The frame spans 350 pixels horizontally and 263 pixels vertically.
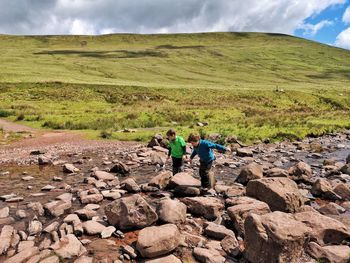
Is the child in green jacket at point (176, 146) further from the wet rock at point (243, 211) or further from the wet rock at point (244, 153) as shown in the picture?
the wet rock at point (244, 153)

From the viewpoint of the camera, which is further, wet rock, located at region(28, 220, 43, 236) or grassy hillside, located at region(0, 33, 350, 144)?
grassy hillside, located at region(0, 33, 350, 144)

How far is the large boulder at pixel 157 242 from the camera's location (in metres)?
10.4

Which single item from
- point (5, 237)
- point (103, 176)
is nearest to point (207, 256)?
point (5, 237)

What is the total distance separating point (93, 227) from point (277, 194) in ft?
21.2

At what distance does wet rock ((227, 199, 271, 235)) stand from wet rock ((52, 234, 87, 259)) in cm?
484

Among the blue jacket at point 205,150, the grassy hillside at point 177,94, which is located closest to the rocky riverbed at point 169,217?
the blue jacket at point 205,150

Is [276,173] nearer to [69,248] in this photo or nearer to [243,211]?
[243,211]

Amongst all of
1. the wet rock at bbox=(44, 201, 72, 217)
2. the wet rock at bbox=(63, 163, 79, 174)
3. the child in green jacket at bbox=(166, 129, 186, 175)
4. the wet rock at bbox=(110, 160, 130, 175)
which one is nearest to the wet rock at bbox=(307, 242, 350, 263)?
the child in green jacket at bbox=(166, 129, 186, 175)

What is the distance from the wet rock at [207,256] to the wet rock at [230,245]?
416 millimetres

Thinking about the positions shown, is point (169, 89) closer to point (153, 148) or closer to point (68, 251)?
point (153, 148)

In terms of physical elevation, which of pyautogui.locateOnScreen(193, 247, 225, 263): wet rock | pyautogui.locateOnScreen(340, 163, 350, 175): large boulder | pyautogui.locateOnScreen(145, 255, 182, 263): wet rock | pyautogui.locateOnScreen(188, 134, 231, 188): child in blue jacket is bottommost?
pyautogui.locateOnScreen(145, 255, 182, 263): wet rock

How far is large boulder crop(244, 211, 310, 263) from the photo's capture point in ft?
31.1

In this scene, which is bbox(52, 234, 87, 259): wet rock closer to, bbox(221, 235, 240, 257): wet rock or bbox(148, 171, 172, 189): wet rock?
bbox(221, 235, 240, 257): wet rock

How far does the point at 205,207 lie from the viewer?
44.6ft
